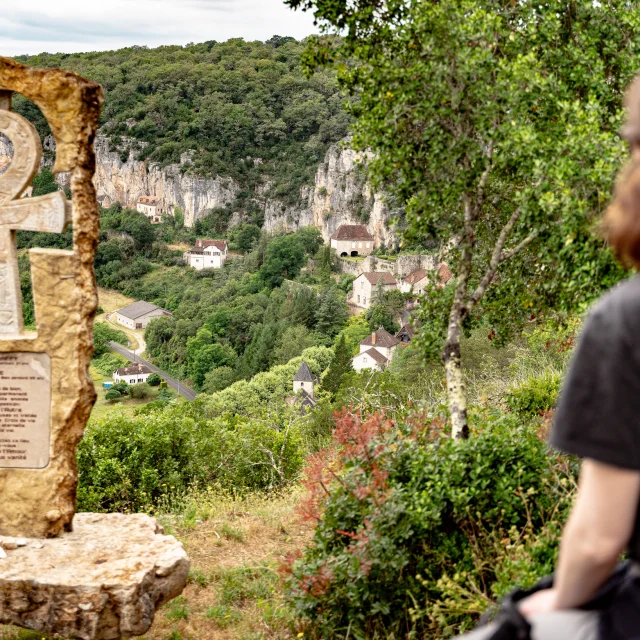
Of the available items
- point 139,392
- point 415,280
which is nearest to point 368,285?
point 415,280

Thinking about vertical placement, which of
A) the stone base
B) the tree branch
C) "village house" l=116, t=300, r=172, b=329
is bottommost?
"village house" l=116, t=300, r=172, b=329

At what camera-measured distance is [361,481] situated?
4.75 meters

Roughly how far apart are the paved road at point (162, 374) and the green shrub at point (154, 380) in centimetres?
77

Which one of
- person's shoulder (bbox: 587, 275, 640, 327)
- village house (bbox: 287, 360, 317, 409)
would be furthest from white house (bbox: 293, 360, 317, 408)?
person's shoulder (bbox: 587, 275, 640, 327)

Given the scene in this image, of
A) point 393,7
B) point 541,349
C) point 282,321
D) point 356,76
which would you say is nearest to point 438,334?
point 356,76

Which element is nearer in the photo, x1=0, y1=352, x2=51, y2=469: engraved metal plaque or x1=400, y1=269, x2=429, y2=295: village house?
x1=0, y1=352, x2=51, y2=469: engraved metal plaque

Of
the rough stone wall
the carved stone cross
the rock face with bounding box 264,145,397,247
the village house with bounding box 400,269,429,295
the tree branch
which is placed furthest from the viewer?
the rough stone wall

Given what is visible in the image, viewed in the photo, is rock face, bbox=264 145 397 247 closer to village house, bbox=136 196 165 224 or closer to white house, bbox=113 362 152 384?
village house, bbox=136 196 165 224

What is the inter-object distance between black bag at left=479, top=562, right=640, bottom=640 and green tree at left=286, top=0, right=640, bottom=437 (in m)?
3.12

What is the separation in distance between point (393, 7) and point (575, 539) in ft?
16.7

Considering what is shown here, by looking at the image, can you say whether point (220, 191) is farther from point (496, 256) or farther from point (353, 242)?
point (496, 256)

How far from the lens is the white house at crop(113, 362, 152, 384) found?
51378 mm

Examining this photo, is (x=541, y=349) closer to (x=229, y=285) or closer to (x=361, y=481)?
(x=361, y=481)

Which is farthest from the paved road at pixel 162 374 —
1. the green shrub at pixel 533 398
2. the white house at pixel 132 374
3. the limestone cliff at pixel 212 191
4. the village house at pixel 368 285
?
the green shrub at pixel 533 398
